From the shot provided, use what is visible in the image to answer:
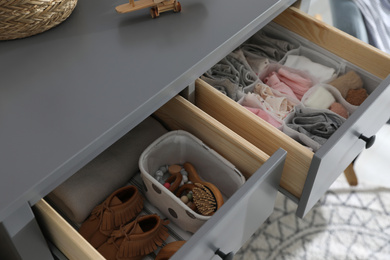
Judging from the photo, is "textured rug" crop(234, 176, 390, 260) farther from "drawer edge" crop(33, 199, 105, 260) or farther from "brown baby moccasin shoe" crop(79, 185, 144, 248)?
"drawer edge" crop(33, 199, 105, 260)

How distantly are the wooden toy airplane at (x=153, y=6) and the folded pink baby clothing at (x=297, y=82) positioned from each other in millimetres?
372

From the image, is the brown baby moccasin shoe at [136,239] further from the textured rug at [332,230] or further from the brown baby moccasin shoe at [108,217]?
the textured rug at [332,230]

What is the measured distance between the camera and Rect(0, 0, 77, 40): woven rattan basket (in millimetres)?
753

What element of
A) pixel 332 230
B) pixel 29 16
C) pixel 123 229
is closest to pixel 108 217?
pixel 123 229

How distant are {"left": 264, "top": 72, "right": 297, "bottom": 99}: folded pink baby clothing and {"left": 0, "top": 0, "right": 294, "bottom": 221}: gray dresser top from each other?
0.21 metres

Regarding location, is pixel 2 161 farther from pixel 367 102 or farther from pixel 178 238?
pixel 367 102

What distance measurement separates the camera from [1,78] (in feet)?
2.53

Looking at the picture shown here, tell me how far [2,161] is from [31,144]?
48 millimetres

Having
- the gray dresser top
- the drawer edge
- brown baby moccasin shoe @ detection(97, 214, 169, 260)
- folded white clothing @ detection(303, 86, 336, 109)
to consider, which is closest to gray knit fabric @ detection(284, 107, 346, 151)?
folded white clothing @ detection(303, 86, 336, 109)

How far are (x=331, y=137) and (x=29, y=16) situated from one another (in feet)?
1.93

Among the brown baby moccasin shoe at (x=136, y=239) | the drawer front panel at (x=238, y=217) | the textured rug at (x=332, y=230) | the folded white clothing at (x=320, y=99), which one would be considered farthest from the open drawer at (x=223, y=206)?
the textured rug at (x=332, y=230)

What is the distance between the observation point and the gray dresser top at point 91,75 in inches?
26.5

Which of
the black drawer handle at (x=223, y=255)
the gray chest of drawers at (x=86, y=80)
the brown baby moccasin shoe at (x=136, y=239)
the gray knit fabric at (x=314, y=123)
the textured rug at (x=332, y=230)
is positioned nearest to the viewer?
the gray chest of drawers at (x=86, y=80)

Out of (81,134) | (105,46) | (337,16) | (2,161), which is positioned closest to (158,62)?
(105,46)
